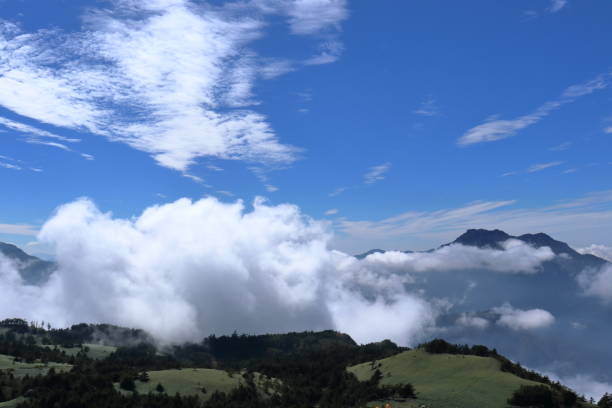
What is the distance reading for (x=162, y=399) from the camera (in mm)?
153375

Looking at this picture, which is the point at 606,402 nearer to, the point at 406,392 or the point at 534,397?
the point at 534,397

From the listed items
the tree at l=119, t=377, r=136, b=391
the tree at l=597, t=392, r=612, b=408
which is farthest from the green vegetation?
the tree at l=597, t=392, r=612, b=408

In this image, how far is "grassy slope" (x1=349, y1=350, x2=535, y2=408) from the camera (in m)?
119

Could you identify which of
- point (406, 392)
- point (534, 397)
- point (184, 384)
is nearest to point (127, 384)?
point (184, 384)

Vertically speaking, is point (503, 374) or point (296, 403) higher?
point (503, 374)

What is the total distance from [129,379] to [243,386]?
46484 millimetres

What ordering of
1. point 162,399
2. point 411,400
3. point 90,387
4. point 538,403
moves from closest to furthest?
point 538,403, point 411,400, point 162,399, point 90,387

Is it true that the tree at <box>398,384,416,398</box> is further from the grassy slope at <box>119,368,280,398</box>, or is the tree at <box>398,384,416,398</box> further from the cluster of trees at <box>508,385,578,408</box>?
the grassy slope at <box>119,368,280,398</box>

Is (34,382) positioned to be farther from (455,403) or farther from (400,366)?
(455,403)

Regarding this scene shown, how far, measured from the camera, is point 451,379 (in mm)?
143875

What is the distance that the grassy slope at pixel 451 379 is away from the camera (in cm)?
11888

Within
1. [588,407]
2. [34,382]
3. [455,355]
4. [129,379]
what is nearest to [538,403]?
[588,407]

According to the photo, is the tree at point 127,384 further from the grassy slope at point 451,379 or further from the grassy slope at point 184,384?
the grassy slope at point 451,379

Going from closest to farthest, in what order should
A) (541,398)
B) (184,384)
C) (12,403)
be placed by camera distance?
(541,398)
(12,403)
(184,384)
